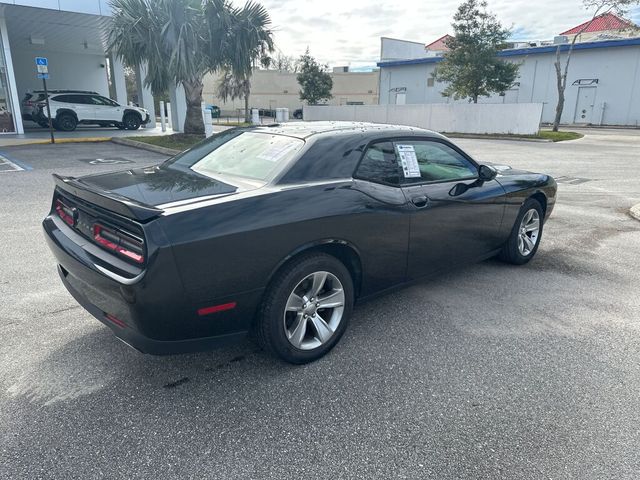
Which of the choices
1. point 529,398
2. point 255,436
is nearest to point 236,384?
point 255,436

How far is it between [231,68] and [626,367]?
15165 mm

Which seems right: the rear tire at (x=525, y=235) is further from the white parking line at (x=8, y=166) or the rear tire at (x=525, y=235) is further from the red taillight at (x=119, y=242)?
the white parking line at (x=8, y=166)

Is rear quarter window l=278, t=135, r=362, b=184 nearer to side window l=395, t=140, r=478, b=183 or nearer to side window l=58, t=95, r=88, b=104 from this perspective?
side window l=395, t=140, r=478, b=183

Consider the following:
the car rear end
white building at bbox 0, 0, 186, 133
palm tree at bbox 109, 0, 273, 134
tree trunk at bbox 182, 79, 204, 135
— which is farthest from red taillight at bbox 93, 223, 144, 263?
white building at bbox 0, 0, 186, 133

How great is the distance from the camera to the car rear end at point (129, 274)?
7.76 ft

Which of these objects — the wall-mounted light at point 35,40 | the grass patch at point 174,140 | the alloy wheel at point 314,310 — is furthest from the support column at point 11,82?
the alloy wheel at point 314,310

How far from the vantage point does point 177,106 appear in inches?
776

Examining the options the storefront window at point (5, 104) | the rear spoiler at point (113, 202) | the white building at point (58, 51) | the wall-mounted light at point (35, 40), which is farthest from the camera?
the wall-mounted light at point (35, 40)

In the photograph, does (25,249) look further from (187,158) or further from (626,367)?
(626,367)

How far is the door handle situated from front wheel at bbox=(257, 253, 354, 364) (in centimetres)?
84

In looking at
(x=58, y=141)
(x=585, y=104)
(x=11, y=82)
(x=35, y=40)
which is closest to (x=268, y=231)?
(x=58, y=141)

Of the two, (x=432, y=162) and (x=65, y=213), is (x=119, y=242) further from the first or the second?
(x=432, y=162)

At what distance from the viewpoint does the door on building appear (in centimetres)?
3731

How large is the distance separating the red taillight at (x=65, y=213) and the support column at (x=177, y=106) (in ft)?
56.9
